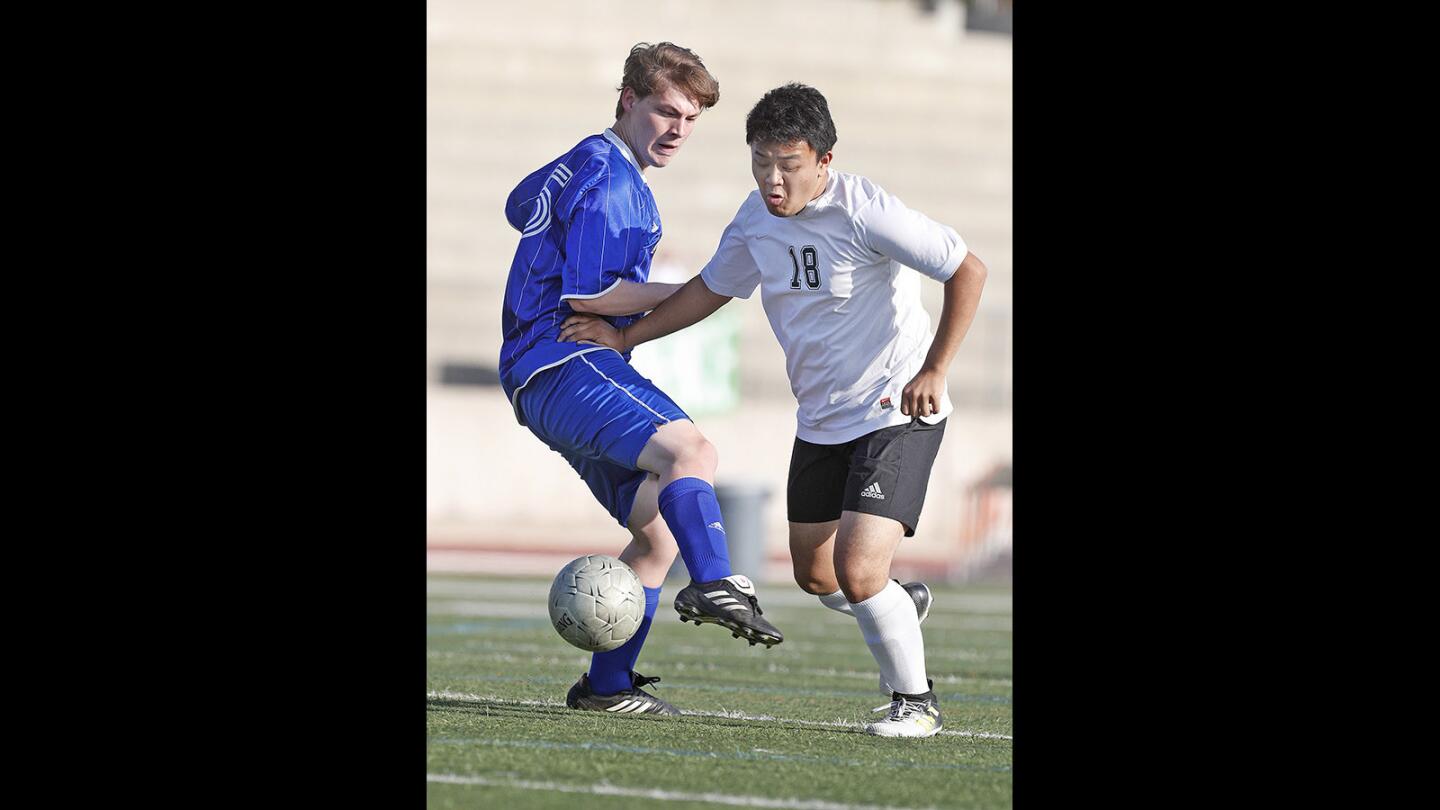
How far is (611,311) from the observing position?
18.4 ft

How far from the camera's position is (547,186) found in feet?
18.4

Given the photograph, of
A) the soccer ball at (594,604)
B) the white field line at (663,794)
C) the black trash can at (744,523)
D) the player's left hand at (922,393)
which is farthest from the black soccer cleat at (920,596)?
the black trash can at (744,523)

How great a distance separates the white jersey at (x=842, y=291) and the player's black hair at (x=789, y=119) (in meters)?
0.29

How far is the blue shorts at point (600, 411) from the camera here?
535cm

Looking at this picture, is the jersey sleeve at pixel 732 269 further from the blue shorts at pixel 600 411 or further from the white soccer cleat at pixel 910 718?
the white soccer cleat at pixel 910 718

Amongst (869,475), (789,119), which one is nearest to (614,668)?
(869,475)

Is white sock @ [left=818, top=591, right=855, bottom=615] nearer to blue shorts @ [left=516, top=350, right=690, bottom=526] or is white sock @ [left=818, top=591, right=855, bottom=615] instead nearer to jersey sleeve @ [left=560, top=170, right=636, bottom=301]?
blue shorts @ [left=516, top=350, right=690, bottom=526]

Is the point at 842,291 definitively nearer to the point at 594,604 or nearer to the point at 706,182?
the point at 594,604

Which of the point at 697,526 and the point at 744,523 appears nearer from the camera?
the point at 697,526

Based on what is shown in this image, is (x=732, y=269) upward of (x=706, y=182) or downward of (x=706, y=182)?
downward

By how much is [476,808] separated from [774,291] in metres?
2.44

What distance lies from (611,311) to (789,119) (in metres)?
0.99

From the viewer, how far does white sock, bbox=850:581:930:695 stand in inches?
207

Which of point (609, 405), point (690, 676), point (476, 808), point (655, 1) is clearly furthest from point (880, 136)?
point (476, 808)
